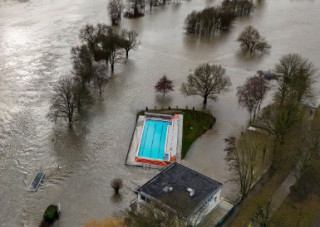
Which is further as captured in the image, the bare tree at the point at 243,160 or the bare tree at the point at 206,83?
the bare tree at the point at 206,83

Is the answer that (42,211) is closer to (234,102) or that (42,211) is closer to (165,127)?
(165,127)

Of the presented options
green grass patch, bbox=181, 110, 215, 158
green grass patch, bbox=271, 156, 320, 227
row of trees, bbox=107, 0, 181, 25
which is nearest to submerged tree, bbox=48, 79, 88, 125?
green grass patch, bbox=181, 110, 215, 158

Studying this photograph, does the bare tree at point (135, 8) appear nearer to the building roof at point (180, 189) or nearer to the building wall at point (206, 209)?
the building roof at point (180, 189)

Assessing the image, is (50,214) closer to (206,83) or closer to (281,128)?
(281,128)

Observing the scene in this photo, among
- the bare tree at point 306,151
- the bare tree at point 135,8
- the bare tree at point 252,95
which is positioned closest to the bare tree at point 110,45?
the bare tree at point 252,95

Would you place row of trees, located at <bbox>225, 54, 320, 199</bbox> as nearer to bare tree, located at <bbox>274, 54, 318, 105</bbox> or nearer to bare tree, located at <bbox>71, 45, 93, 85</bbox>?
bare tree, located at <bbox>274, 54, 318, 105</bbox>

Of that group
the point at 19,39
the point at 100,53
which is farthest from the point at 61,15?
the point at 100,53
